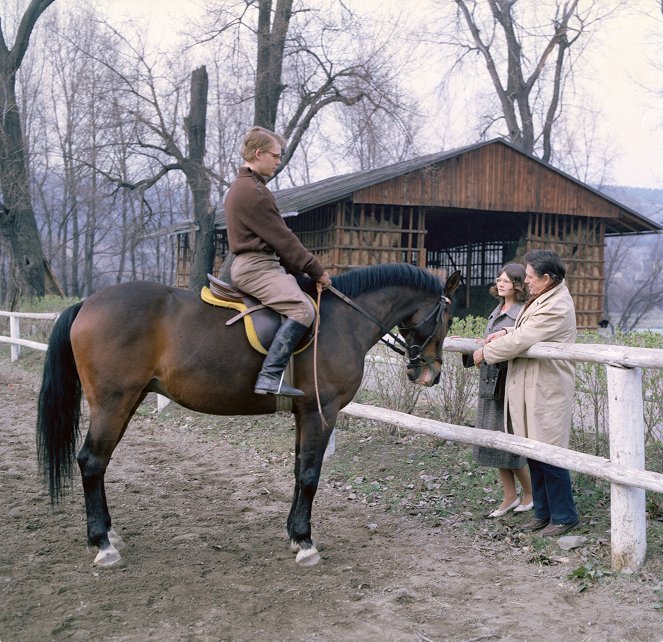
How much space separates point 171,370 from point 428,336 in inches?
75.1

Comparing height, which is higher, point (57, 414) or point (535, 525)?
point (57, 414)

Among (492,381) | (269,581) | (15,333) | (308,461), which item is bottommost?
(269,581)

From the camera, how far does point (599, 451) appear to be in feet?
18.2

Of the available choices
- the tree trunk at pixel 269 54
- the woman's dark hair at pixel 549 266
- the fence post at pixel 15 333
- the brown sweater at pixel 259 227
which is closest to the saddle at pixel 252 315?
the brown sweater at pixel 259 227

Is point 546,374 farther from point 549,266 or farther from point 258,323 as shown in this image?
point 258,323

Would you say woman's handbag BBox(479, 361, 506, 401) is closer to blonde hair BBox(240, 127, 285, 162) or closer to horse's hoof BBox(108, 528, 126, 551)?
blonde hair BBox(240, 127, 285, 162)

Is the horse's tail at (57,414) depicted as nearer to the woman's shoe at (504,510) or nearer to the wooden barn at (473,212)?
the woman's shoe at (504,510)

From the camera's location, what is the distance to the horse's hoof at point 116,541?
4668 millimetres

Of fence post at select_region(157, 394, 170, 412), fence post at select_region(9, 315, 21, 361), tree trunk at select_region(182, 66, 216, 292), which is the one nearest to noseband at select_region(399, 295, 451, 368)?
fence post at select_region(157, 394, 170, 412)

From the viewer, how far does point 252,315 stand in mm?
4598

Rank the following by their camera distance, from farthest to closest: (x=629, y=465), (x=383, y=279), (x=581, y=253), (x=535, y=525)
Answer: (x=581, y=253)
(x=383, y=279)
(x=535, y=525)
(x=629, y=465)

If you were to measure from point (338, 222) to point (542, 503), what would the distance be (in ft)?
50.7

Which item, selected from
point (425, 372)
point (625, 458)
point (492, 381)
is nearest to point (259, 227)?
point (425, 372)

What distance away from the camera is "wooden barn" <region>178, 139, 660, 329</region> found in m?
20.1
